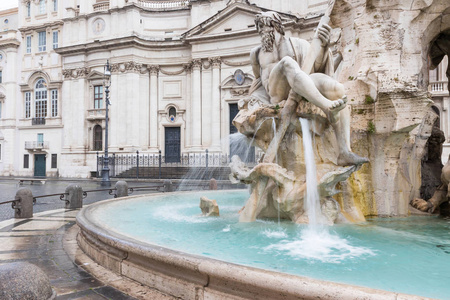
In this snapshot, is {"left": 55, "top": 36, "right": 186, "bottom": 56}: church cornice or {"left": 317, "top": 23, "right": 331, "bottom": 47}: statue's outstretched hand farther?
{"left": 55, "top": 36, "right": 186, "bottom": 56}: church cornice

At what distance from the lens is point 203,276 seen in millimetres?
2570

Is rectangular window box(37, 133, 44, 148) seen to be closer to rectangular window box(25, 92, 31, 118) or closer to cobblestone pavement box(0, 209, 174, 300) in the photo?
rectangular window box(25, 92, 31, 118)

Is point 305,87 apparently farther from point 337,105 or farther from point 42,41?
point 42,41

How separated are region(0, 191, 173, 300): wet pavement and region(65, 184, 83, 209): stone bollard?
161 cm

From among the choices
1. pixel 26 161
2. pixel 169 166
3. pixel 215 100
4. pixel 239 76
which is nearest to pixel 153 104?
pixel 215 100

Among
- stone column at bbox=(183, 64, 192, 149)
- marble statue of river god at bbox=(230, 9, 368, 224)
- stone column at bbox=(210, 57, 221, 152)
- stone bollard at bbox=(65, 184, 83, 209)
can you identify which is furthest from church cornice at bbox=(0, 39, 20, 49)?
marble statue of river god at bbox=(230, 9, 368, 224)

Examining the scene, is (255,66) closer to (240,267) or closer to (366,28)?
(366,28)

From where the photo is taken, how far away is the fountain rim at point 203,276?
2.04 meters

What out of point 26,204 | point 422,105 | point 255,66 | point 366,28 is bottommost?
point 26,204

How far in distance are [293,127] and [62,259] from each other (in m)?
3.45

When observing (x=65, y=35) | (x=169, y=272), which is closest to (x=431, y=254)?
(x=169, y=272)

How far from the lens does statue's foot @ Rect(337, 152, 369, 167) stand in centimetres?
460

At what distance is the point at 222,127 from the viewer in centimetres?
3162

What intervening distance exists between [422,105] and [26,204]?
7630mm
